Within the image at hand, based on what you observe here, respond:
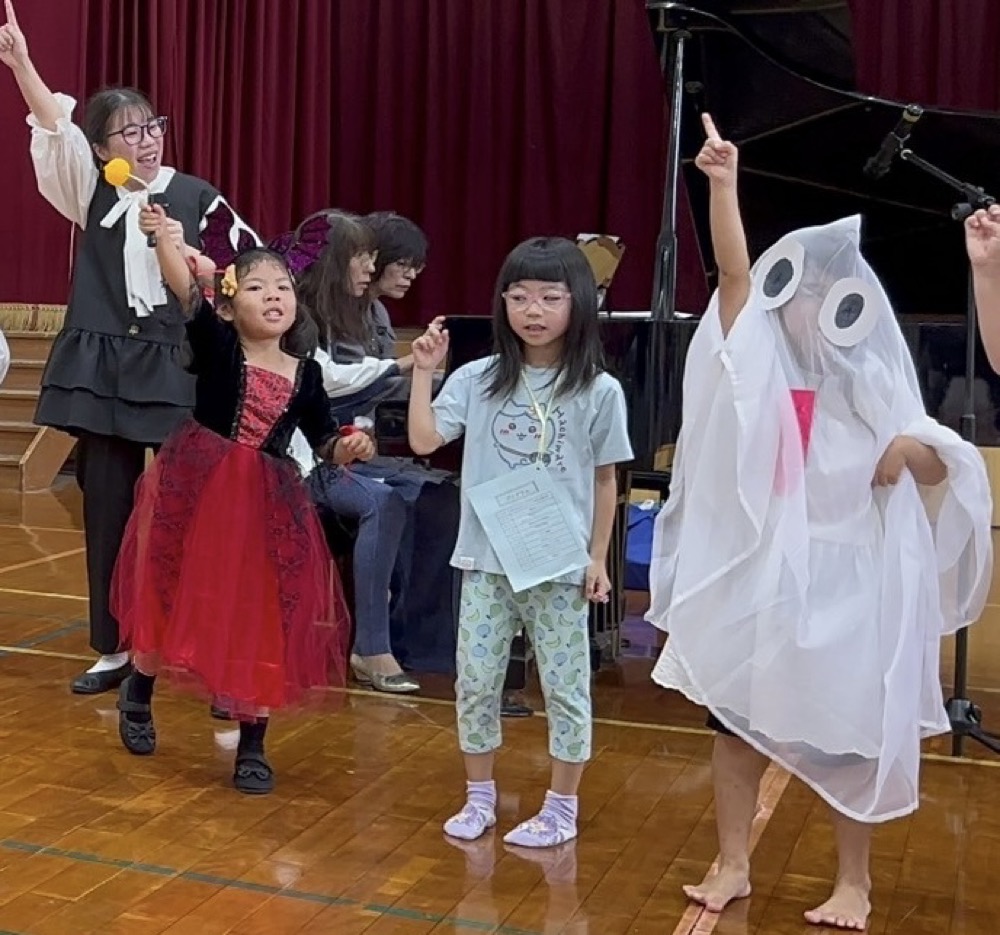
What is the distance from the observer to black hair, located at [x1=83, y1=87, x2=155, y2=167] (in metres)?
3.45

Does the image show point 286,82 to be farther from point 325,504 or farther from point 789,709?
point 789,709

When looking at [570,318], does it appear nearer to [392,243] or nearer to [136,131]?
[136,131]

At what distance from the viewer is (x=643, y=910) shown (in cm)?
244

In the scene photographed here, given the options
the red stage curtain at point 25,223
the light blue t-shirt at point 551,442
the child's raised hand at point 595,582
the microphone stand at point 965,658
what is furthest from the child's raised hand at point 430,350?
the red stage curtain at point 25,223

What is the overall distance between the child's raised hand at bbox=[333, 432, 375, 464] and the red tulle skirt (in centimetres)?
13

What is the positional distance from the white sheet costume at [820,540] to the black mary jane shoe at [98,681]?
74.2 inches

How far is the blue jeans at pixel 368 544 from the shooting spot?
3.83 meters

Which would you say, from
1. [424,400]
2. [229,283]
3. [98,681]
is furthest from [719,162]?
[98,681]

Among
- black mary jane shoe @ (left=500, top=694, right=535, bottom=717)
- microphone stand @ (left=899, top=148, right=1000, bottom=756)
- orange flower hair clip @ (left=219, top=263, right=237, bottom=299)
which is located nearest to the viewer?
orange flower hair clip @ (left=219, top=263, right=237, bottom=299)

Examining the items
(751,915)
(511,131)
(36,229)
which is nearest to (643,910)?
(751,915)

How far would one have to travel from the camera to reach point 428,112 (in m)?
8.54

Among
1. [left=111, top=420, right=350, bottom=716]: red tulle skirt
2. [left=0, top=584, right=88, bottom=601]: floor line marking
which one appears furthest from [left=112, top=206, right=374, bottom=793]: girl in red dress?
[left=0, top=584, right=88, bottom=601]: floor line marking

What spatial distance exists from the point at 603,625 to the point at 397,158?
5123 mm

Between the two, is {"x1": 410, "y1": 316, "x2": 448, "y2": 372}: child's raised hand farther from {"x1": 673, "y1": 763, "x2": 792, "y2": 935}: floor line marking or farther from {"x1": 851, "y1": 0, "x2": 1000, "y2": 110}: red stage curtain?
{"x1": 851, "y1": 0, "x2": 1000, "y2": 110}: red stage curtain
